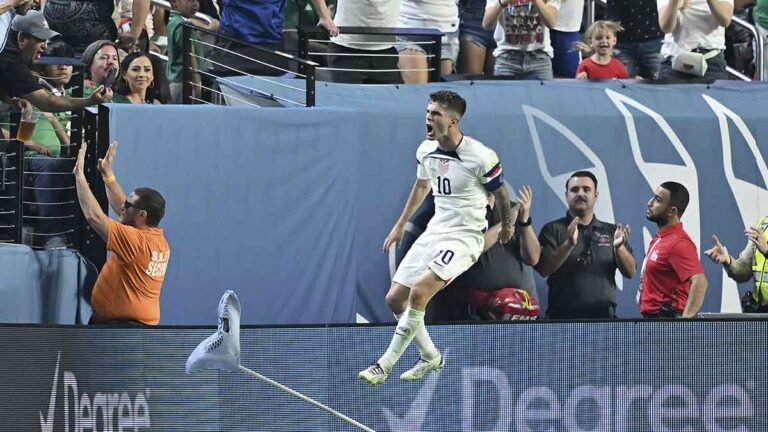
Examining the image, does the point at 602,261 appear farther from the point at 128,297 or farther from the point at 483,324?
the point at 128,297

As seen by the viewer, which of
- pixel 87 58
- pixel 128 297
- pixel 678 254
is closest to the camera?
pixel 128 297

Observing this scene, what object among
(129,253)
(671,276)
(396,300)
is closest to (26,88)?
(129,253)

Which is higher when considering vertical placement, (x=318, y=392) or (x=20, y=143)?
(x=20, y=143)

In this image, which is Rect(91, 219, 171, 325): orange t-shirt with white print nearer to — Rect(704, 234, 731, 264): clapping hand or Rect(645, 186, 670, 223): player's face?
Rect(645, 186, 670, 223): player's face

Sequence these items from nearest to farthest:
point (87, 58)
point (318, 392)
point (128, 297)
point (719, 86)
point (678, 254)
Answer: point (318, 392)
point (128, 297)
point (678, 254)
point (87, 58)
point (719, 86)

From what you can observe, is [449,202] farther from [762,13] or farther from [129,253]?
[762,13]

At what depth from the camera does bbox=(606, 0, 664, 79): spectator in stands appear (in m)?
14.4

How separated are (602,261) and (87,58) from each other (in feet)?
15.0

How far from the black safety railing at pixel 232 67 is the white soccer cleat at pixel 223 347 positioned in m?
3.54

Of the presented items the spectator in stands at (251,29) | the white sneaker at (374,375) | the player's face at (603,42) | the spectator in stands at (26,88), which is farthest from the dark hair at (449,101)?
the player's face at (603,42)

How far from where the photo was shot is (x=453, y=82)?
1312cm

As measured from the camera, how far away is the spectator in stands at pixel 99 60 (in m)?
12.5

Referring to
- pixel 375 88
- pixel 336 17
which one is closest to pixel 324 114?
pixel 375 88

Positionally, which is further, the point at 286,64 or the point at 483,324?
the point at 286,64
